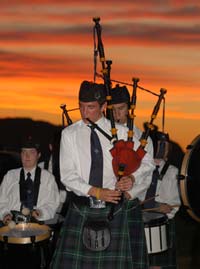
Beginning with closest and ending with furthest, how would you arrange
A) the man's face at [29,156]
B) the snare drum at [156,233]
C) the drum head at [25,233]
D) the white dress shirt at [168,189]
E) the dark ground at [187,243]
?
the drum head at [25,233]
the snare drum at [156,233]
the man's face at [29,156]
the white dress shirt at [168,189]
the dark ground at [187,243]

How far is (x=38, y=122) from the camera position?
1012cm

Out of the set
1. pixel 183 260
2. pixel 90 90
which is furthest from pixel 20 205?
pixel 183 260

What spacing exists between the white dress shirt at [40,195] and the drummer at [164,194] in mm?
724

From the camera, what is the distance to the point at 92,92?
4086 millimetres

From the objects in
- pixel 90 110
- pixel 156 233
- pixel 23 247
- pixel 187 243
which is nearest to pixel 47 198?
pixel 23 247

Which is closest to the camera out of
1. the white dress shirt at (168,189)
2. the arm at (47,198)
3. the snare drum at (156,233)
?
the snare drum at (156,233)

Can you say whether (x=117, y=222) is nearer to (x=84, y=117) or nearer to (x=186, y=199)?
(x=84, y=117)

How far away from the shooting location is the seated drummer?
17.0 feet

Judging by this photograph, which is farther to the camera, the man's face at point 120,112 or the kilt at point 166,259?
the kilt at point 166,259

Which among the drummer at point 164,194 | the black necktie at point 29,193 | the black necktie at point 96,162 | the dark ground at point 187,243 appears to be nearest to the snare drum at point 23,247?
the black necktie at point 29,193

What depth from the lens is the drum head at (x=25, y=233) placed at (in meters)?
4.45

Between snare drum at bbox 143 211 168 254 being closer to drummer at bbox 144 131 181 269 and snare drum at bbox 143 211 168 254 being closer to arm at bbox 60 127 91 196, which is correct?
drummer at bbox 144 131 181 269

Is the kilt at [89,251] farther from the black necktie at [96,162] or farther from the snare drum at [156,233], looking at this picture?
the snare drum at [156,233]

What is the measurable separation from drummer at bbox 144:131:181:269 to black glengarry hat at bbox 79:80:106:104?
128cm
